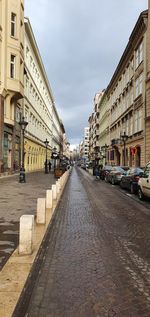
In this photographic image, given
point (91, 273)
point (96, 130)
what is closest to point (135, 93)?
point (91, 273)

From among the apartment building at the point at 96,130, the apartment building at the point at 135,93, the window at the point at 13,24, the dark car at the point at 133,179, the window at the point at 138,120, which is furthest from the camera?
the apartment building at the point at 96,130

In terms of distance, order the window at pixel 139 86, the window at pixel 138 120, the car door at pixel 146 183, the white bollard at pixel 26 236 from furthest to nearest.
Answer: the window at pixel 138 120 < the window at pixel 139 86 < the car door at pixel 146 183 < the white bollard at pixel 26 236

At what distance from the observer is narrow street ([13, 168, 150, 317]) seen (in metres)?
3.71

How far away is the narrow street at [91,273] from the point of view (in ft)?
12.2

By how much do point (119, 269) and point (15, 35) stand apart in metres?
29.8

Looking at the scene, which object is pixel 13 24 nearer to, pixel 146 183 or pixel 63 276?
pixel 146 183

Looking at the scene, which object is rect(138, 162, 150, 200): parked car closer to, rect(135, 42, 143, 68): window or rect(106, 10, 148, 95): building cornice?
rect(106, 10, 148, 95): building cornice

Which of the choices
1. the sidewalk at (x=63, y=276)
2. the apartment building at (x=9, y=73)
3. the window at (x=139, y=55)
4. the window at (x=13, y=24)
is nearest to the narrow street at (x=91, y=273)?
the sidewalk at (x=63, y=276)

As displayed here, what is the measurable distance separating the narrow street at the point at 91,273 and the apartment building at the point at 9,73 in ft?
69.4

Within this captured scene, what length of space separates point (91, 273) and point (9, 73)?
27.2 metres

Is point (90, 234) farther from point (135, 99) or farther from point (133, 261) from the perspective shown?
point (135, 99)

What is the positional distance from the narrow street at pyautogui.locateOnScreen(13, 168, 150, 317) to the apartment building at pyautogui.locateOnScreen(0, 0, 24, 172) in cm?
2115

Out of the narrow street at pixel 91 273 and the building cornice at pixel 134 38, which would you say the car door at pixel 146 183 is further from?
the building cornice at pixel 134 38

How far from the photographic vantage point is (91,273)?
4898 mm
